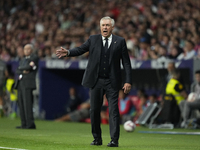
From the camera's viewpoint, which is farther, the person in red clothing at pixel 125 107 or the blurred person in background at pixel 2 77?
the blurred person in background at pixel 2 77

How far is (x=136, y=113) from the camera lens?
615 inches

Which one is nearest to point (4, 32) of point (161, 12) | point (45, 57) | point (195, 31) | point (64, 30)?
point (64, 30)

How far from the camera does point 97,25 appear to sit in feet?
64.8

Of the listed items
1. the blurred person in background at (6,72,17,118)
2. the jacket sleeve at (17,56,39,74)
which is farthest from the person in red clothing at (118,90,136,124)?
the jacket sleeve at (17,56,39,74)

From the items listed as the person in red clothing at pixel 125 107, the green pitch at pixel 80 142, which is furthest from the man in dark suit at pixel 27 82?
the person in red clothing at pixel 125 107

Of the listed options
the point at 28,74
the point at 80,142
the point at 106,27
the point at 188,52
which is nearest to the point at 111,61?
the point at 106,27

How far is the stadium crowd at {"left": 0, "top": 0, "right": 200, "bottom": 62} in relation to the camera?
15.3 m

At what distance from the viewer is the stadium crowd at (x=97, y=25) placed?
50.1 feet

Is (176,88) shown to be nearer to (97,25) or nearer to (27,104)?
(27,104)

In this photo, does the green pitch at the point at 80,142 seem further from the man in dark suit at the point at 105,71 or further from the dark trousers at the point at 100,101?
the man in dark suit at the point at 105,71

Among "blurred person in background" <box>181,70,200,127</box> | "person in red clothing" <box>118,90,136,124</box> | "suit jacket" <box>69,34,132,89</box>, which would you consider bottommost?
"person in red clothing" <box>118,90,136,124</box>

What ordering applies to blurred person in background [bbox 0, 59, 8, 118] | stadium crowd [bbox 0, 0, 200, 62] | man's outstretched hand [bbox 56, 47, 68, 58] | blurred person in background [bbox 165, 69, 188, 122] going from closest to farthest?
man's outstretched hand [bbox 56, 47, 68, 58] < blurred person in background [bbox 165, 69, 188, 122] < stadium crowd [bbox 0, 0, 200, 62] < blurred person in background [bbox 0, 59, 8, 118]

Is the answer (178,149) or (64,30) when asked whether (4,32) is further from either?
(178,149)

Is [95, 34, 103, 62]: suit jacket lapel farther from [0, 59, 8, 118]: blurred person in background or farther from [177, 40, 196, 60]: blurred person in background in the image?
[0, 59, 8, 118]: blurred person in background
